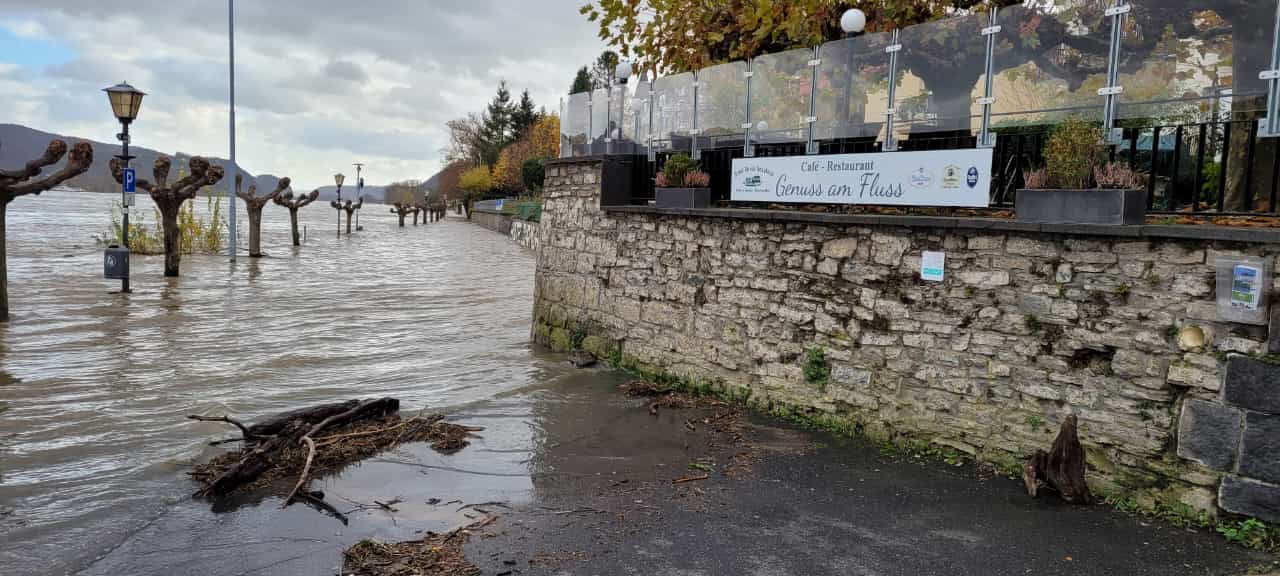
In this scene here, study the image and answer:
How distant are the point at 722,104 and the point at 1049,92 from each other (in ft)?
12.2

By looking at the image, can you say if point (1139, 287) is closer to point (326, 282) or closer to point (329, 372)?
point (329, 372)

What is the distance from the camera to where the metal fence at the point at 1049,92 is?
5781 millimetres

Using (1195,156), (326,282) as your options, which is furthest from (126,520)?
(326,282)

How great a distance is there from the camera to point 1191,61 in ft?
19.5

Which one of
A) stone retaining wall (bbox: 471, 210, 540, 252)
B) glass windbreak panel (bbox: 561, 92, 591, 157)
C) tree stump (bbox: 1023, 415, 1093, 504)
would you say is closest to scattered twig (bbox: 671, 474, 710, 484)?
tree stump (bbox: 1023, 415, 1093, 504)

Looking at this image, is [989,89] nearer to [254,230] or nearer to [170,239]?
[170,239]

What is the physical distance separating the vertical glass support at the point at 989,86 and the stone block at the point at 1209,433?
2.62 m

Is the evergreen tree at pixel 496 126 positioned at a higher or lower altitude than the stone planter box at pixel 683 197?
higher

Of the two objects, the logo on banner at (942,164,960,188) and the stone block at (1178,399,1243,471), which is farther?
the logo on banner at (942,164,960,188)

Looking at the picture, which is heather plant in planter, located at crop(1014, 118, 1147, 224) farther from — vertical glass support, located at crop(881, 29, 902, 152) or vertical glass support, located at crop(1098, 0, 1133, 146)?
vertical glass support, located at crop(881, 29, 902, 152)

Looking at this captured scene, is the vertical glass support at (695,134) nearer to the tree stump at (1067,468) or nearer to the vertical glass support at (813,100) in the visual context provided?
the vertical glass support at (813,100)

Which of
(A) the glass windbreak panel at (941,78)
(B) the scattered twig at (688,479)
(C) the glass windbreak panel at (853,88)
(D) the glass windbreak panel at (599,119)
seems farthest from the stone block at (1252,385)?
(D) the glass windbreak panel at (599,119)

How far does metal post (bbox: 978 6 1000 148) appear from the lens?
694cm

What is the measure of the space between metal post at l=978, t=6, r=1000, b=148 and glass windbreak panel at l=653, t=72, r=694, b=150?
3690 mm
